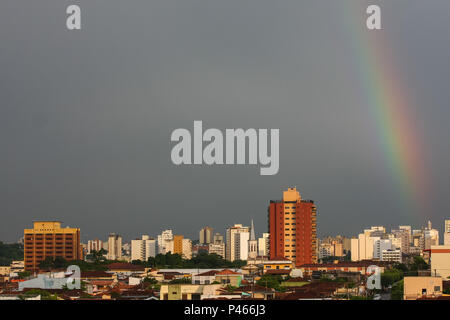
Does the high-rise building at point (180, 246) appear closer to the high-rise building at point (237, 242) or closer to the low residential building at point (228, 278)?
the high-rise building at point (237, 242)

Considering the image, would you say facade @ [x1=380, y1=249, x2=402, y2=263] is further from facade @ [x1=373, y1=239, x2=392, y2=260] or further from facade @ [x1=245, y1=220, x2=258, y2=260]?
facade @ [x1=245, y1=220, x2=258, y2=260]

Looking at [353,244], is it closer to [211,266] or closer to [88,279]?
[211,266]

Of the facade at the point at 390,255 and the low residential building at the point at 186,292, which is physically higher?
the low residential building at the point at 186,292

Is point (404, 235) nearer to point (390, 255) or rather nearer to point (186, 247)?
point (390, 255)

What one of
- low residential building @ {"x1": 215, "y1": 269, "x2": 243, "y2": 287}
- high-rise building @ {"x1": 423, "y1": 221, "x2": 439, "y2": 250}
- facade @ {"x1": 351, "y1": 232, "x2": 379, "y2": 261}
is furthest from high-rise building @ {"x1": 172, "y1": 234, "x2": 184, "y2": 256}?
low residential building @ {"x1": 215, "y1": 269, "x2": 243, "y2": 287}

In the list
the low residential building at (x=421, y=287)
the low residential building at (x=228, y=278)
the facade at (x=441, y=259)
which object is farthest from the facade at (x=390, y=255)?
the low residential building at (x=421, y=287)
